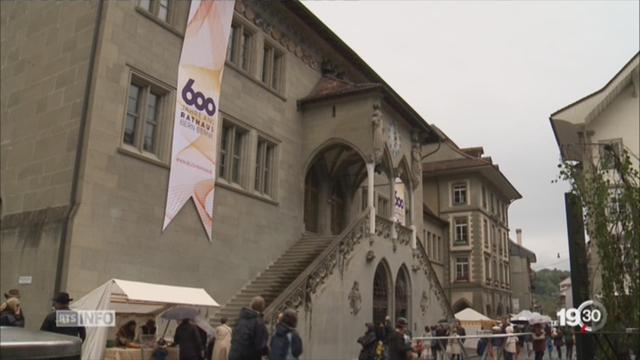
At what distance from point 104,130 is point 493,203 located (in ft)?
140

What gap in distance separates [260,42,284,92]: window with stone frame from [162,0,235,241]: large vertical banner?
2.95 metres

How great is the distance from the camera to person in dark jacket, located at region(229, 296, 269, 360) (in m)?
7.43

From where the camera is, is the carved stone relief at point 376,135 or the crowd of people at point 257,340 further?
the carved stone relief at point 376,135

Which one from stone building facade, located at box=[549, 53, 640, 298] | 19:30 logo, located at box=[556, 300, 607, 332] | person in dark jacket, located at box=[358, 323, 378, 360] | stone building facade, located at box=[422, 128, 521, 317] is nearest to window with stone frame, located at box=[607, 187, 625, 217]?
19:30 logo, located at box=[556, 300, 607, 332]

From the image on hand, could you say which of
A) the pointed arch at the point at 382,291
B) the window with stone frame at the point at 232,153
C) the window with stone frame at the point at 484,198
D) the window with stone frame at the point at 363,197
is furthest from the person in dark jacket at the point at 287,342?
the window with stone frame at the point at 484,198

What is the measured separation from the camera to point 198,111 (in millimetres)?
16703

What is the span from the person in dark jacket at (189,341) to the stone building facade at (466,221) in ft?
116

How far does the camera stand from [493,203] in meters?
51.0

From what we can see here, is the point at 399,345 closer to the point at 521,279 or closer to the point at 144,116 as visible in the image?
the point at 144,116

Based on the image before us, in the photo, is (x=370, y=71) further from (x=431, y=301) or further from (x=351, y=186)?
(x=431, y=301)

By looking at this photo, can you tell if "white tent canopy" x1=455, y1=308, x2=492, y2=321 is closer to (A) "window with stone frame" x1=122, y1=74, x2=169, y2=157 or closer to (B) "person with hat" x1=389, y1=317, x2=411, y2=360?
(A) "window with stone frame" x1=122, y1=74, x2=169, y2=157

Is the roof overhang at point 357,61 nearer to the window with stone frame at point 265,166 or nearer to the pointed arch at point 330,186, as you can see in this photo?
the pointed arch at point 330,186

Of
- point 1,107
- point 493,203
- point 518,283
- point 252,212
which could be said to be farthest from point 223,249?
point 518,283

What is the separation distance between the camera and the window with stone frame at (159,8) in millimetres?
15828
